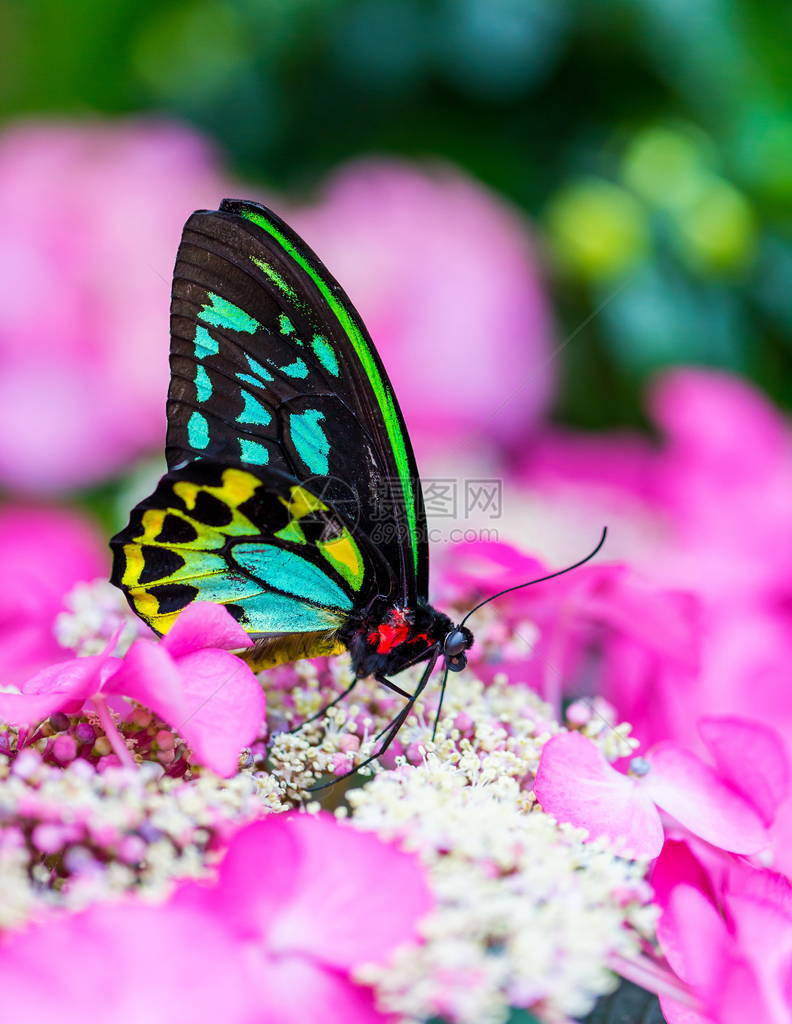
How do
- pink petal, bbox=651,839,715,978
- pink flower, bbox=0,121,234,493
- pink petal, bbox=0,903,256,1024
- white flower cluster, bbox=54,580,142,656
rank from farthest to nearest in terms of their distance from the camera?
pink flower, bbox=0,121,234,493
white flower cluster, bbox=54,580,142,656
pink petal, bbox=651,839,715,978
pink petal, bbox=0,903,256,1024

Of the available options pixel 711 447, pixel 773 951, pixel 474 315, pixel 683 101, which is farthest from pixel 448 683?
pixel 683 101

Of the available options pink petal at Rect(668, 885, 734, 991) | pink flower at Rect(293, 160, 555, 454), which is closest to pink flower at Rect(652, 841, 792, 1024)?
pink petal at Rect(668, 885, 734, 991)

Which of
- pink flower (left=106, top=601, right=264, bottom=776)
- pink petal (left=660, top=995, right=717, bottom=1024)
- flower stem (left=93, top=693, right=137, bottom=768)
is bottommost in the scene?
pink petal (left=660, top=995, right=717, bottom=1024)

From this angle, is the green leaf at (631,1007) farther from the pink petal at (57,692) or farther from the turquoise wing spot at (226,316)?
the turquoise wing spot at (226,316)

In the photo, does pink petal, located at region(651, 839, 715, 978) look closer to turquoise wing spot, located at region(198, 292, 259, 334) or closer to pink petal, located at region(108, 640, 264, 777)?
pink petal, located at region(108, 640, 264, 777)

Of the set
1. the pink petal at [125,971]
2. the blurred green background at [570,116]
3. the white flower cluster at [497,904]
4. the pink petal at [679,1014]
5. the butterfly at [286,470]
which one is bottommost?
the pink petal at [679,1014]

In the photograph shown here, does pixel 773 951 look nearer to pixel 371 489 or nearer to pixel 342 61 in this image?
pixel 371 489

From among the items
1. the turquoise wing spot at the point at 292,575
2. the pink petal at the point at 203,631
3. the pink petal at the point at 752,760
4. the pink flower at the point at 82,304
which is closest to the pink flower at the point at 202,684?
the pink petal at the point at 203,631
